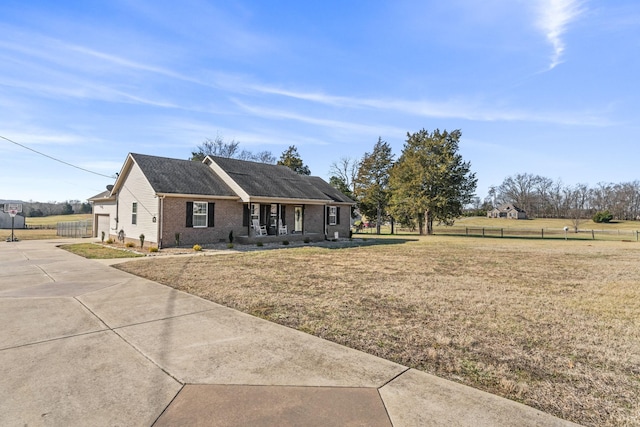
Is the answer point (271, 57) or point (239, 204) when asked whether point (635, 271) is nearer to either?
point (271, 57)

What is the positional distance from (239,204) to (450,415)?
1722 centimetres

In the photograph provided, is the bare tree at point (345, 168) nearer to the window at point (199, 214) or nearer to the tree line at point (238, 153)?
the tree line at point (238, 153)

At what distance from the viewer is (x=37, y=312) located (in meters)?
5.29

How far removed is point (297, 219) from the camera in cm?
2192

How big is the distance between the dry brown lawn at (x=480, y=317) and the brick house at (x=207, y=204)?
19.1ft

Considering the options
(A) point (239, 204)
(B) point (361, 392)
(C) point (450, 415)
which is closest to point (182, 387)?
(B) point (361, 392)

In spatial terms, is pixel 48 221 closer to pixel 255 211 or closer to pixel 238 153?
pixel 238 153

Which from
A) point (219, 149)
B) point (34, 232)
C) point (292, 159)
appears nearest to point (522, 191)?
point (292, 159)

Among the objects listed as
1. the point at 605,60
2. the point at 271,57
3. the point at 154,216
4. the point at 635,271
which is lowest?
the point at 635,271

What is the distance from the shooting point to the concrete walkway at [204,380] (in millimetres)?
2459

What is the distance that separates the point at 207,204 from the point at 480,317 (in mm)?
15029

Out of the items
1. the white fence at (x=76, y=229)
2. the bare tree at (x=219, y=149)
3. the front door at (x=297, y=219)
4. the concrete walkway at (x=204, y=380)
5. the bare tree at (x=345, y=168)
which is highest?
the bare tree at (x=219, y=149)

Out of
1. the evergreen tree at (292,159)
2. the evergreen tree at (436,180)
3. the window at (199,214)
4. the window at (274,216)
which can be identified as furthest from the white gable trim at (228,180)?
the evergreen tree at (436,180)

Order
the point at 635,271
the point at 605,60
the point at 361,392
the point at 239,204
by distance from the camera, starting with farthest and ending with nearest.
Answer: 1. the point at 239,204
2. the point at 605,60
3. the point at 635,271
4. the point at 361,392
